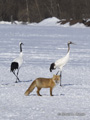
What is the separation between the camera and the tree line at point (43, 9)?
3027 inches

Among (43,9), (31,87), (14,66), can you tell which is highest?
(43,9)

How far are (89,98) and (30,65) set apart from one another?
561 cm

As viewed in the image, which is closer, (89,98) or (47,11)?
(89,98)

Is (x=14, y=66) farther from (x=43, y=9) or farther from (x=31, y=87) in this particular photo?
(x=43, y=9)

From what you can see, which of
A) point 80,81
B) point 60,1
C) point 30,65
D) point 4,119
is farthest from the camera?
point 60,1

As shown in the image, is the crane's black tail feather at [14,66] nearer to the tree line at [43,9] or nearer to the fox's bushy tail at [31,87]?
the fox's bushy tail at [31,87]

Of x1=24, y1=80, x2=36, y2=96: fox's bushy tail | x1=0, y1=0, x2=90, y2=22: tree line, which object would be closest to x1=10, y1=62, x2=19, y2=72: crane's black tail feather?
x1=24, y1=80, x2=36, y2=96: fox's bushy tail

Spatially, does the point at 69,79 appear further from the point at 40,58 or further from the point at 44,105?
the point at 40,58

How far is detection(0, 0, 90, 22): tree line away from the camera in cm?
7688

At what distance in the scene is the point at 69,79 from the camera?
1027 centimetres

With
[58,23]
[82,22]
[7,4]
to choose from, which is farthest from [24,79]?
[7,4]

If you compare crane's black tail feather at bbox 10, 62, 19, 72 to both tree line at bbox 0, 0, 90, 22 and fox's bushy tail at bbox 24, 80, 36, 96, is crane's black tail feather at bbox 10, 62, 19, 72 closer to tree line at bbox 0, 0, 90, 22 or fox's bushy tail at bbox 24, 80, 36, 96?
fox's bushy tail at bbox 24, 80, 36, 96

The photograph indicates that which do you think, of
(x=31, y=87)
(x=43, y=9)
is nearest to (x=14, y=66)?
(x=31, y=87)

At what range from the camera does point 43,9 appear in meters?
82.0
